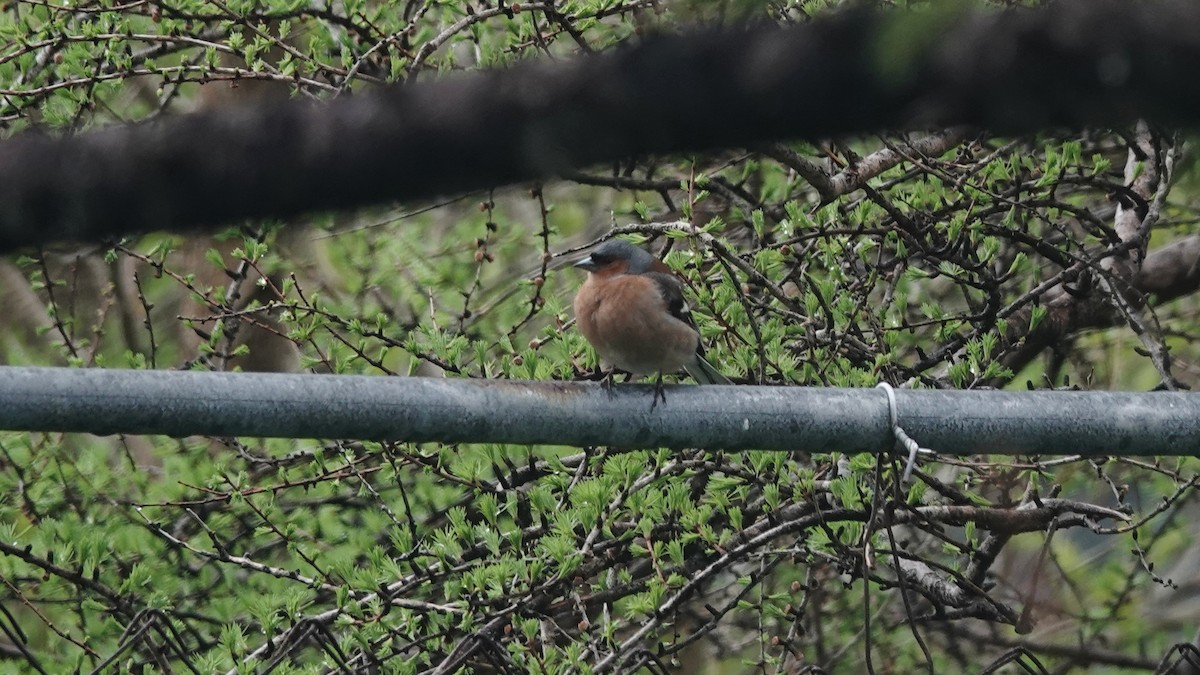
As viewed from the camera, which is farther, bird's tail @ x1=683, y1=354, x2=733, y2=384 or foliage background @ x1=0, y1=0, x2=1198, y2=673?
bird's tail @ x1=683, y1=354, x2=733, y2=384

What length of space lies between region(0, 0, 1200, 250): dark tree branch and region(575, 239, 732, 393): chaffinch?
3357mm

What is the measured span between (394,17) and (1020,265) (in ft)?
A: 9.33

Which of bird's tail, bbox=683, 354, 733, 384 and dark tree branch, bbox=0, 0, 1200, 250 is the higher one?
bird's tail, bbox=683, 354, 733, 384

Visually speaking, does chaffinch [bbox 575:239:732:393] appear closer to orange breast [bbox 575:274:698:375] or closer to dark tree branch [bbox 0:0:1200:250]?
orange breast [bbox 575:274:698:375]

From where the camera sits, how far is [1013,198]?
17.7 ft

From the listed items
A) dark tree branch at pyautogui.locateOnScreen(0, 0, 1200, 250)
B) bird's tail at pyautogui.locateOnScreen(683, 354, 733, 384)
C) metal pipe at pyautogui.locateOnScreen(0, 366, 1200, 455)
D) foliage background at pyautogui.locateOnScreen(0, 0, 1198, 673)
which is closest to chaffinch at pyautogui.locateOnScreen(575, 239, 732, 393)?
bird's tail at pyautogui.locateOnScreen(683, 354, 733, 384)

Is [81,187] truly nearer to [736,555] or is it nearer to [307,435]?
[307,435]

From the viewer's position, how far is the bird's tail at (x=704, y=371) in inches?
200

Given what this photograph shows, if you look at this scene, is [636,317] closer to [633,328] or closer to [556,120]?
[633,328]

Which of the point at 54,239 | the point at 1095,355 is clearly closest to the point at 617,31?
the point at 1095,355

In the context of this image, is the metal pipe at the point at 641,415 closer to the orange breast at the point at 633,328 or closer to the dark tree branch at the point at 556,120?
the dark tree branch at the point at 556,120

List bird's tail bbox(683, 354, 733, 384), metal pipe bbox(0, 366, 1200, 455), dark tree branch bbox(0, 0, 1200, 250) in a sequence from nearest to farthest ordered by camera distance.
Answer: dark tree branch bbox(0, 0, 1200, 250), metal pipe bbox(0, 366, 1200, 455), bird's tail bbox(683, 354, 733, 384)

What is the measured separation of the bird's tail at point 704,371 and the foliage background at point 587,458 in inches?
3.3

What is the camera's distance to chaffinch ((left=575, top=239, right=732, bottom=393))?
4.83 metres
